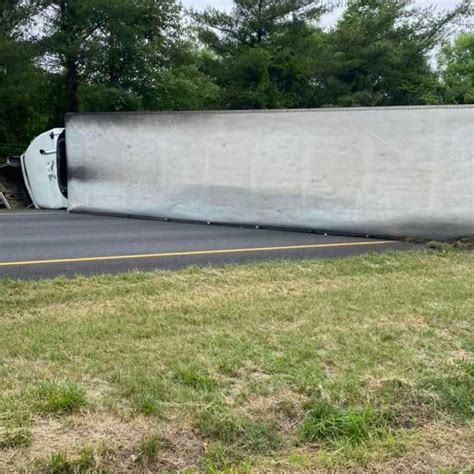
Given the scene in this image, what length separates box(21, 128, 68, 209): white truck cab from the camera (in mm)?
14906

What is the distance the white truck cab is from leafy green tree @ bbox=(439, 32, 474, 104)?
26.5 metres

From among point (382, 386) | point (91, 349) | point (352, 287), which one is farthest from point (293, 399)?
point (352, 287)

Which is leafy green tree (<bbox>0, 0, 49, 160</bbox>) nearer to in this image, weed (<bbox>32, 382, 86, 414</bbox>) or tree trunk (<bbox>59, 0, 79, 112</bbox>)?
tree trunk (<bbox>59, 0, 79, 112</bbox>)

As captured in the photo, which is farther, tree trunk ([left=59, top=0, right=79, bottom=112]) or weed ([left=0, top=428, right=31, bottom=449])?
tree trunk ([left=59, top=0, right=79, bottom=112])

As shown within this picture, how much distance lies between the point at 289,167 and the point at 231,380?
811 cm

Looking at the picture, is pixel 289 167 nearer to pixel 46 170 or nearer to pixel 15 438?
pixel 46 170

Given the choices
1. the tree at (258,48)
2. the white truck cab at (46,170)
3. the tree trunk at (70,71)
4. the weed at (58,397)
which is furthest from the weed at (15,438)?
the tree at (258,48)

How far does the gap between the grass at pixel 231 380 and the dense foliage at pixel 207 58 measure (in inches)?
791

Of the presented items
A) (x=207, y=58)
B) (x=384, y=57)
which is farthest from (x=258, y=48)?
(x=384, y=57)

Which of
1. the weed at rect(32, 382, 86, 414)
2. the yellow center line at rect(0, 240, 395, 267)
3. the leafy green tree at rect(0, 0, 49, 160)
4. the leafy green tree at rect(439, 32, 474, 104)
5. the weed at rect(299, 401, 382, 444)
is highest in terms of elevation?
the leafy green tree at rect(439, 32, 474, 104)

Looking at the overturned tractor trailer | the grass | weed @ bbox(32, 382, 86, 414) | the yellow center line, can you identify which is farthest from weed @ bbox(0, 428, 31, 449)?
the overturned tractor trailer

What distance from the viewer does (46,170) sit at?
1524cm

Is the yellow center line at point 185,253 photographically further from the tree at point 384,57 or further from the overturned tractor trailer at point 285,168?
the tree at point 384,57

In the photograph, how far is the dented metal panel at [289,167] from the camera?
32.9 feet
